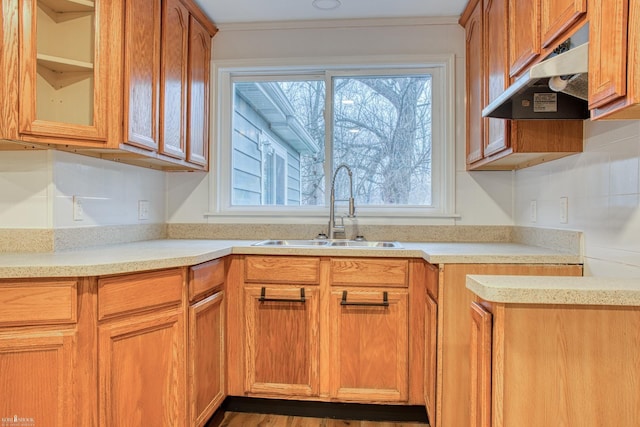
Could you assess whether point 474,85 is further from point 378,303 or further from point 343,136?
point 378,303

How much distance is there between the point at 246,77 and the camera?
8.98 ft

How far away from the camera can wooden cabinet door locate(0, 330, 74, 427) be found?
4.43 ft

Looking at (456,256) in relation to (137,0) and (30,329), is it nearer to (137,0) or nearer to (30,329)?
(30,329)

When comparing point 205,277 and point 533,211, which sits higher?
point 533,211

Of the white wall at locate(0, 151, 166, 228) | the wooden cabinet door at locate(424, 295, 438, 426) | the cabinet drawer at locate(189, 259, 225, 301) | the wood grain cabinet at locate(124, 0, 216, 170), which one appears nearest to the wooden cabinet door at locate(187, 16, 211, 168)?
the wood grain cabinet at locate(124, 0, 216, 170)

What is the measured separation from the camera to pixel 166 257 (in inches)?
63.4

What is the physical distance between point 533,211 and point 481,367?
4.70 feet

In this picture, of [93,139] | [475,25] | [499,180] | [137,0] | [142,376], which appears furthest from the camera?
[499,180]

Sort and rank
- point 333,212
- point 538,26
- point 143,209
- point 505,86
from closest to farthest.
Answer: point 538,26 → point 505,86 → point 143,209 → point 333,212

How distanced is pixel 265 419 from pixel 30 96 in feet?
5.98

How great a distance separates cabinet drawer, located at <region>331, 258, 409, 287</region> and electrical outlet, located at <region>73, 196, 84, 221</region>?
1229mm

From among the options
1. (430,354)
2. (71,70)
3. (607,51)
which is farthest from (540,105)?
(71,70)

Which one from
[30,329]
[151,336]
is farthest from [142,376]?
[30,329]

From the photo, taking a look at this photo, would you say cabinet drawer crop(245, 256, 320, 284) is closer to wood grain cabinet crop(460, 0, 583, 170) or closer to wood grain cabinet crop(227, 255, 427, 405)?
wood grain cabinet crop(227, 255, 427, 405)
